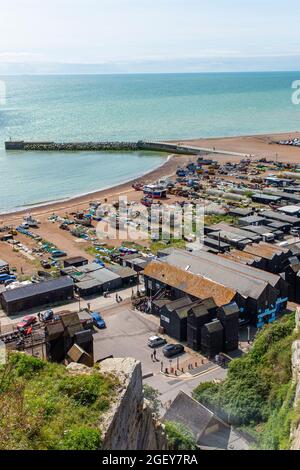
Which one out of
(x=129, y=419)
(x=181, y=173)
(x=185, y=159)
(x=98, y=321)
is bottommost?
(x=98, y=321)

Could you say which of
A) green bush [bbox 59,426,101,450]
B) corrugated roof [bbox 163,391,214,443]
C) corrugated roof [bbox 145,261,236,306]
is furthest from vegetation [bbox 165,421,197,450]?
corrugated roof [bbox 145,261,236,306]

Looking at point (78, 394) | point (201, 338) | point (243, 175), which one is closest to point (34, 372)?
point (78, 394)

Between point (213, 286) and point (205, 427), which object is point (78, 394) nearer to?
point (205, 427)

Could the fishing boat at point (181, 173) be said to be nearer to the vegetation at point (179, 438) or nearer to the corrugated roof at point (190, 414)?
the corrugated roof at point (190, 414)

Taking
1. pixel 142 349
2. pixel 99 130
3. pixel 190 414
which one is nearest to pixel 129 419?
pixel 190 414

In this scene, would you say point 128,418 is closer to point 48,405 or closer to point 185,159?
point 48,405

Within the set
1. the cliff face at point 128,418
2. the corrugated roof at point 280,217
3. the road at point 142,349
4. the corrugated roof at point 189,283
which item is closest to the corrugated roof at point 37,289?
the road at point 142,349

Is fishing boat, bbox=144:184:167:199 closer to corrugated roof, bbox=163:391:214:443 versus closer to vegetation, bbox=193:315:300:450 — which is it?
vegetation, bbox=193:315:300:450
